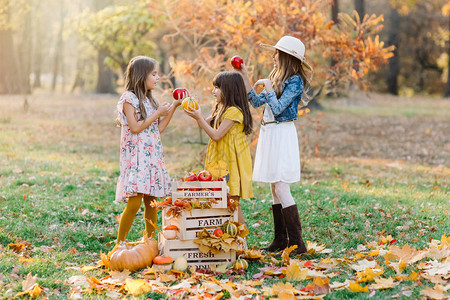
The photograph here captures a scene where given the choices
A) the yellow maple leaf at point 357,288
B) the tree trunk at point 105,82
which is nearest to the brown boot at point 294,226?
the yellow maple leaf at point 357,288

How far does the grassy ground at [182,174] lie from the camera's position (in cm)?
521

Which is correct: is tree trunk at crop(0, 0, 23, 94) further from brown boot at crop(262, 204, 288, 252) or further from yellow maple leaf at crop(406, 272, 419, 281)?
yellow maple leaf at crop(406, 272, 419, 281)

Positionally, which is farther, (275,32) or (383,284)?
(275,32)

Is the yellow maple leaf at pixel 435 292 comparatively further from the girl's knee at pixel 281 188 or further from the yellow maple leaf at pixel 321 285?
the girl's knee at pixel 281 188

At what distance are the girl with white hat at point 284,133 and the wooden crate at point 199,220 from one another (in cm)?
52

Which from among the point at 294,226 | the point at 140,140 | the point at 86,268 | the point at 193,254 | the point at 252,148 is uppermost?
the point at 140,140

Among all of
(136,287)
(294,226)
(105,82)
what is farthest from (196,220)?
(105,82)

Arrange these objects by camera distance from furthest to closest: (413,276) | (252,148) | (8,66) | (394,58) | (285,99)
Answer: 1. (394,58)
2. (8,66)
3. (252,148)
4. (285,99)
5. (413,276)

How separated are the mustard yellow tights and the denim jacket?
1357 millimetres

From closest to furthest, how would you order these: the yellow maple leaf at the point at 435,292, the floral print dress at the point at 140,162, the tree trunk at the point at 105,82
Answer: the yellow maple leaf at the point at 435,292
the floral print dress at the point at 140,162
the tree trunk at the point at 105,82

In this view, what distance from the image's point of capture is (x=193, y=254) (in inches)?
176

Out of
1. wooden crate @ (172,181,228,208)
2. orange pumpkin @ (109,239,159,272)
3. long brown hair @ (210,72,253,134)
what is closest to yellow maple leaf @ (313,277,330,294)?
wooden crate @ (172,181,228,208)

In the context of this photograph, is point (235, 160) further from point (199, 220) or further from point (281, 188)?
point (199, 220)

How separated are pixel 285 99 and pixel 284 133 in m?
0.32
